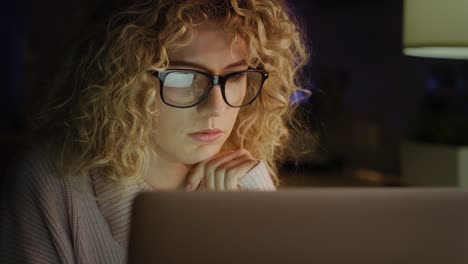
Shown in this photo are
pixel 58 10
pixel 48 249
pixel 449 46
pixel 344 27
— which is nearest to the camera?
pixel 48 249

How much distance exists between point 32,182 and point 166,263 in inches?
24.7

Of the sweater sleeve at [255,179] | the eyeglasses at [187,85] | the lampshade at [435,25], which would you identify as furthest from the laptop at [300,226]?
the lampshade at [435,25]

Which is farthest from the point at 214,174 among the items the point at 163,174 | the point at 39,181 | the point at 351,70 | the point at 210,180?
the point at 351,70

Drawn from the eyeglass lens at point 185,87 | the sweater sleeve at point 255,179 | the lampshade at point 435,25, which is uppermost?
the lampshade at point 435,25

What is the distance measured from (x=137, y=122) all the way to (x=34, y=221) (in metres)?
0.28

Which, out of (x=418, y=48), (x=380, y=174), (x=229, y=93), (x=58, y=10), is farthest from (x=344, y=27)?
(x=229, y=93)

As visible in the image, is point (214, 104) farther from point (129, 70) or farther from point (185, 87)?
point (129, 70)

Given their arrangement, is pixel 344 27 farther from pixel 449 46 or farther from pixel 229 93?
pixel 229 93

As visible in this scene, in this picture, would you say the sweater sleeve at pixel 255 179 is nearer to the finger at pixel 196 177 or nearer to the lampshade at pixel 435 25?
the finger at pixel 196 177

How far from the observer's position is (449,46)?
74.8 inches

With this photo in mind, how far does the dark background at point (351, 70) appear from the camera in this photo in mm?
5492

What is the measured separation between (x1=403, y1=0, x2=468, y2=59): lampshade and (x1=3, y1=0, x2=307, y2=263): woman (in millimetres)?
669

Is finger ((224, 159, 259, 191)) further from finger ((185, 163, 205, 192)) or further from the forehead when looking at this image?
the forehead

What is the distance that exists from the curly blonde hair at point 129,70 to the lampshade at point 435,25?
0.65m
